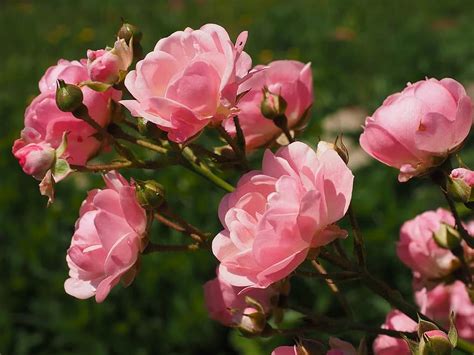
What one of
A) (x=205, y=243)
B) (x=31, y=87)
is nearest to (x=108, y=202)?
(x=205, y=243)

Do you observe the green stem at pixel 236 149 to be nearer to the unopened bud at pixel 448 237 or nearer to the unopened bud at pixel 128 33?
the unopened bud at pixel 128 33

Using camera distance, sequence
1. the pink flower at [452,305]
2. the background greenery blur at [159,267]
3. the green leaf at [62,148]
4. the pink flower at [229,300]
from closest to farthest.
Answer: the green leaf at [62,148]
the pink flower at [229,300]
the pink flower at [452,305]
the background greenery blur at [159,267]

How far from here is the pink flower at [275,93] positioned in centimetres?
75

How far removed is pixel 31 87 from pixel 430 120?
400cm

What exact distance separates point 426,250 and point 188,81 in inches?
15.0

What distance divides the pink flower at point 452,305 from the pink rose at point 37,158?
1.59 ft

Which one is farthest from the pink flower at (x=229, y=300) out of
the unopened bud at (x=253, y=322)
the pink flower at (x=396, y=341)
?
the pink flower at (x=396, y=341)

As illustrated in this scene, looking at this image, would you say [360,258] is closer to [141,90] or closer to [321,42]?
[141,90]

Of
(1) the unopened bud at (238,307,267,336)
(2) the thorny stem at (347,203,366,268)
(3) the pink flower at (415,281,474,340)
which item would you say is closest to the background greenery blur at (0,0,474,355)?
(3) the pink flower at (415,281,474,340)

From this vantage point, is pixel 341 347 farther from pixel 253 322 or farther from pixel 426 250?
pixel 426 250

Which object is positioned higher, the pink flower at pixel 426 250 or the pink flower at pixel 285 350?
the pink flower at pixel 285 350

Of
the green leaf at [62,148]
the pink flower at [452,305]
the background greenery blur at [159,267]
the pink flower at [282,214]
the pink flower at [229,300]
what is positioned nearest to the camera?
the pink flower at [282,214]

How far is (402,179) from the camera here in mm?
654

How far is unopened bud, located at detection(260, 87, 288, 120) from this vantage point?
2.38 feet
